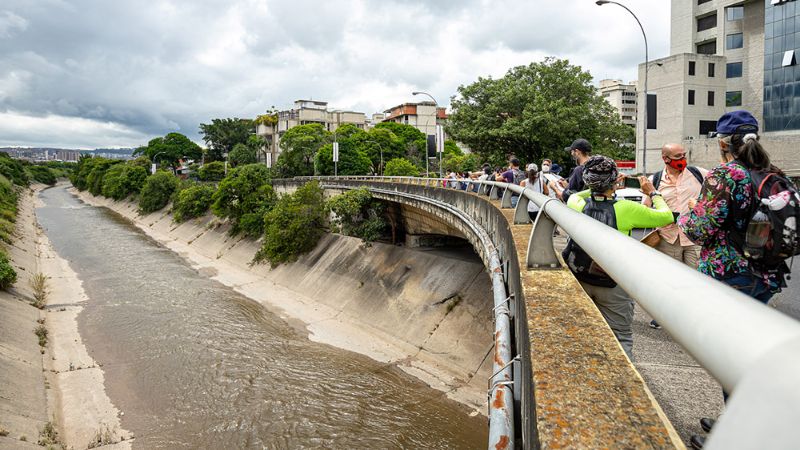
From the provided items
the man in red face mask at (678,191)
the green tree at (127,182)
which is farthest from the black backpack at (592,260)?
the green tree at (127,182)

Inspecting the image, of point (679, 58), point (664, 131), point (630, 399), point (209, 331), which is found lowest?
point (209, 331)

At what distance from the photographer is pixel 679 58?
1497 inches

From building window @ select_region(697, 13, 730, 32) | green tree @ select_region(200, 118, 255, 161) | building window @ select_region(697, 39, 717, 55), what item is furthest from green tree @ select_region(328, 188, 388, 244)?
green tree @ select_region(200, 118, 255, 161)

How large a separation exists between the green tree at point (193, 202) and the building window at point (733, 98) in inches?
1757

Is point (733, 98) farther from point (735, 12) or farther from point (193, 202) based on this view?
point (193, 202)

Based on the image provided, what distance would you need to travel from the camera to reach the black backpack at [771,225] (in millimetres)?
3500

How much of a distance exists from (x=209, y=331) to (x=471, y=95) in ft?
71.3

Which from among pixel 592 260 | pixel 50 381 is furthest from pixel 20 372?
pixel 592 260

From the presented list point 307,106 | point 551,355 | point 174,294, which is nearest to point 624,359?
point 551,355

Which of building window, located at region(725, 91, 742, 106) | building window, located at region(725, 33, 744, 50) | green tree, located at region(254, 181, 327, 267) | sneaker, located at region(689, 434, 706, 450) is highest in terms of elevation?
building window, located at region(725, 33, 744, 50)

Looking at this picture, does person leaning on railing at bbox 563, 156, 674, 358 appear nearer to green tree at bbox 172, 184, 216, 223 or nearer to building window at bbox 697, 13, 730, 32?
green tree at bbox 172, 184, 216, 223

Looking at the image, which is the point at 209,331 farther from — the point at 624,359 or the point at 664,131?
the point at 664,131

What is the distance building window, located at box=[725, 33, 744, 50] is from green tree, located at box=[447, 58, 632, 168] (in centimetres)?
1671

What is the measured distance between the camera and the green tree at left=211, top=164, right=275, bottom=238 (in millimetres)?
38875
